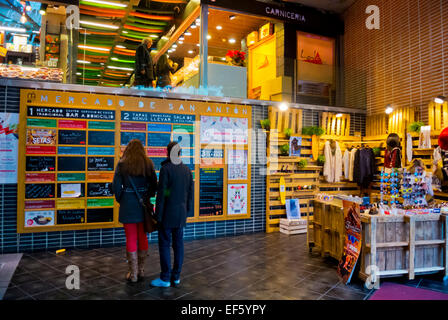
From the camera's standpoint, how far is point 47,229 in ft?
19.5

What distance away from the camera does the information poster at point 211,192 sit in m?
7.09

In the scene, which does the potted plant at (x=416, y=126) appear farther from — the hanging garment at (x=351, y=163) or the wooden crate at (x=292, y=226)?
the wooden crate at (x=292, y=226)

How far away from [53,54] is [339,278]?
765cm

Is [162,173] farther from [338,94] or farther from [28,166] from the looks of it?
[338,94]

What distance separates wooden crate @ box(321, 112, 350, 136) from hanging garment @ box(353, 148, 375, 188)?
776mm

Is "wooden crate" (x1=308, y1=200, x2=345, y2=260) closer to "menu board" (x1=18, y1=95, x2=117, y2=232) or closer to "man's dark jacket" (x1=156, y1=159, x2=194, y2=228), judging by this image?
"man's dark jacket" (x1=156, y1=159, x2=194, y2=228)

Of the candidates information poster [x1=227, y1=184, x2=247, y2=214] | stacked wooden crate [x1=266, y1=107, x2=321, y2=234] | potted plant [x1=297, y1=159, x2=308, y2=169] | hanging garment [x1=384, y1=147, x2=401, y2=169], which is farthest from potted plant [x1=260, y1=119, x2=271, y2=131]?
hanging garment [x1=384, y1=147, x2=401, y2=169]

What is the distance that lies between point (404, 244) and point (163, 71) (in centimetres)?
596

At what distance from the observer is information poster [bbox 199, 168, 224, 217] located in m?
7.09

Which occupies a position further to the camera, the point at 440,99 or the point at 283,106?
the point at 283,106

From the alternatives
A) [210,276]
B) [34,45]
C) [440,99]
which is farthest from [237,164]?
[34,45]

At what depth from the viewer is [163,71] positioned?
24.6 feet

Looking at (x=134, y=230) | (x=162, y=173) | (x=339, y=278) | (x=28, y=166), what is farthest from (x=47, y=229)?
(x=339, y=278)

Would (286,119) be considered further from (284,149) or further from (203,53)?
(203,53)
